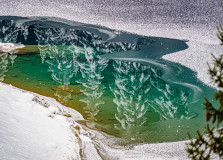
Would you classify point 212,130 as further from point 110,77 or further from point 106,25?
point 106,25

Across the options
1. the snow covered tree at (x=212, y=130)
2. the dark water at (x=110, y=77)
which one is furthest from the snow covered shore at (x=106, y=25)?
the snow covered tree at (x=212, y=130)

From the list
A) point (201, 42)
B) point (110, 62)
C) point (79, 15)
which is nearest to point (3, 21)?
point (79, 15)

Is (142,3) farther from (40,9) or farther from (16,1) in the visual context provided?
(16,1)

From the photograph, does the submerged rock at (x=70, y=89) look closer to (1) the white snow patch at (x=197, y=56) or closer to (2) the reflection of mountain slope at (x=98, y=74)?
(2) the reflection of mountain slope at (x=98, y=74)

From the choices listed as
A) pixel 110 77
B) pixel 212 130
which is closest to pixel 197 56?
pixel 110 77

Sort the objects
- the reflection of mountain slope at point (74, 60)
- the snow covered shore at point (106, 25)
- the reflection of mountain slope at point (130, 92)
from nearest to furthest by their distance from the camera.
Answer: the snow covered shore at point (106, 25)
the reflection of mountain slope at point (130, 92)
the reflection of mountain slope at point (74, 60)

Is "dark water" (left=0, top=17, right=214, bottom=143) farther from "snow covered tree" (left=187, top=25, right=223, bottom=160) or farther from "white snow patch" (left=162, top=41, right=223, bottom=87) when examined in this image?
"snow covered tree" (left=187, top=25, right=223, bottom=160)
